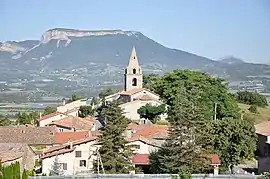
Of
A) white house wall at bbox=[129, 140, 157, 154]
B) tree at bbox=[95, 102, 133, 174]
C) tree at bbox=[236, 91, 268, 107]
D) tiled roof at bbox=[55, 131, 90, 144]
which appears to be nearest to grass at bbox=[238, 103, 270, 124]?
tree at bbox=[236, 91, 268, 107]

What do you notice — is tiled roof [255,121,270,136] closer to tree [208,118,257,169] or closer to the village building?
tree [208,118,257,169]

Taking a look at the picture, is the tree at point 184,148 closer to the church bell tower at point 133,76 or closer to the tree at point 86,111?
the tree at point 86,111

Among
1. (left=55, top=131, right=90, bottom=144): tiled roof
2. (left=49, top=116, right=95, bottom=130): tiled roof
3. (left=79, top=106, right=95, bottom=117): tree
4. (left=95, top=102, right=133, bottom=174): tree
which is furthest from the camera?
(left=79, top=106, right=95, bottom=117): tree

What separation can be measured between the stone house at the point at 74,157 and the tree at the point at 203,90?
11102mm

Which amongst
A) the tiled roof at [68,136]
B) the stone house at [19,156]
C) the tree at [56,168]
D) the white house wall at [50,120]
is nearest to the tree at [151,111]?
the white house wall at [50,120]

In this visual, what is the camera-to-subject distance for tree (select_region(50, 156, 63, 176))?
69.2 feet

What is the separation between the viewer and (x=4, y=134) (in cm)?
2758

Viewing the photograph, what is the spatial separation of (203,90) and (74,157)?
47.9 feet

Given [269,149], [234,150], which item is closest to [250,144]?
[234,150]

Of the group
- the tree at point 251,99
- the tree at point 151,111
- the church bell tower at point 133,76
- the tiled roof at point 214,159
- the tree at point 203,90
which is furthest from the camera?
the tree at point 251,99

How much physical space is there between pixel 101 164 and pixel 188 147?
2.83 m

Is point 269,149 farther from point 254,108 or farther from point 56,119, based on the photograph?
point 254,108

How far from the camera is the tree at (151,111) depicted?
33500mm

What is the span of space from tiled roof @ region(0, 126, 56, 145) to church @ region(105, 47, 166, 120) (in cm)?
586
